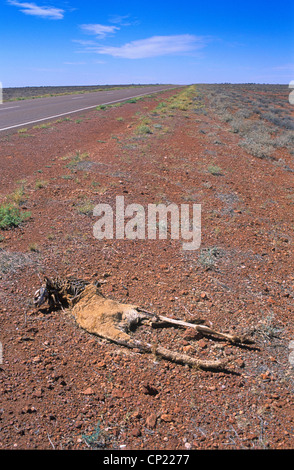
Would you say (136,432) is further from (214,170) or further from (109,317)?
(214,170)

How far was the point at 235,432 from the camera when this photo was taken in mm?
2479

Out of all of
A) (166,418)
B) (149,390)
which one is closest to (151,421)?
(166,418)

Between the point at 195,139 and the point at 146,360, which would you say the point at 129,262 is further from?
the point at 195,139

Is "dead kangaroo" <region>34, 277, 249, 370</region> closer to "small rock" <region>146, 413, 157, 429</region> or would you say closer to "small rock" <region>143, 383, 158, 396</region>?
"small rock" <region>143, 383, 158, 396</region>

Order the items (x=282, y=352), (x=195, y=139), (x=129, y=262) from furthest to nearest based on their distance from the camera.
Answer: (x=195, y=139), (x=129, y=262), (x=282, y=352)

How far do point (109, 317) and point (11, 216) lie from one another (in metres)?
2.70

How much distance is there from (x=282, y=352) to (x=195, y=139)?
9866 mm

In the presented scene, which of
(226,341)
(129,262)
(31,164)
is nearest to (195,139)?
(31,164)

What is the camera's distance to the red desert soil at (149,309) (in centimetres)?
248

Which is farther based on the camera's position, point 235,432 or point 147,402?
point 147,402

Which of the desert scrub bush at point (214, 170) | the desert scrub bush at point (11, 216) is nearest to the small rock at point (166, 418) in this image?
the desert scrub bush at point (11, 216)

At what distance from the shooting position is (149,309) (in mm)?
3680
